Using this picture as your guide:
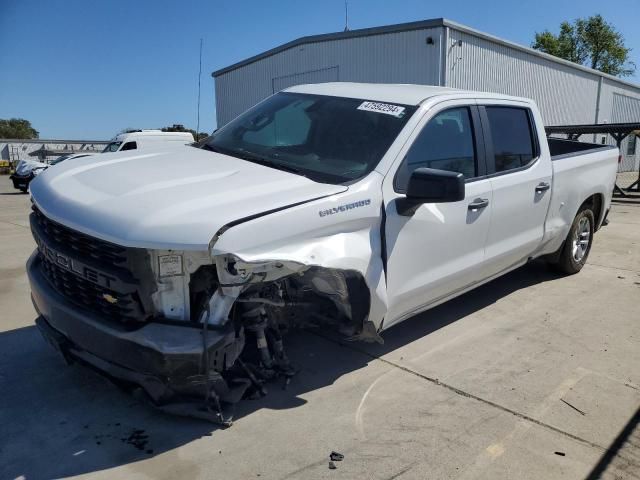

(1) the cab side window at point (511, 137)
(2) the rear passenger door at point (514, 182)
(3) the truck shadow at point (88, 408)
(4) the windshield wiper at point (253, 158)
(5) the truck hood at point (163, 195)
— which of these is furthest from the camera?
(1) the cab side window at point (511, 137)

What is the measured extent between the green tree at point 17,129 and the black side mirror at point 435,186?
271ft

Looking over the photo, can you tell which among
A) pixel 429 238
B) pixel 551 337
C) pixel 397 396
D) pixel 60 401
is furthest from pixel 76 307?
pixel 551 337

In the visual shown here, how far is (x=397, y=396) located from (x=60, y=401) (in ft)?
6.88

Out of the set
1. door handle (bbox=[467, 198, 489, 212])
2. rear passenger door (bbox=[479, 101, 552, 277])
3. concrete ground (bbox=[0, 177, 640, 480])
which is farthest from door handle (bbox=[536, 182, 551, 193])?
concrete ground (bbox=[0, 177, 640, 480])

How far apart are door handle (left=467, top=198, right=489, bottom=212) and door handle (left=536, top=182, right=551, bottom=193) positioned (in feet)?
3.24

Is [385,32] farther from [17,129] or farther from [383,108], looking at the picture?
[17,129]

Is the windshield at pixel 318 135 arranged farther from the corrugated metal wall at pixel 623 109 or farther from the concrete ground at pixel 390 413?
the corrugated metal wall at pixel 623 109

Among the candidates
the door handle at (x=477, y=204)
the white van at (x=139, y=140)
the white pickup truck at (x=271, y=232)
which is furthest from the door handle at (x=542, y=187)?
the white van at (x=139, y=140)

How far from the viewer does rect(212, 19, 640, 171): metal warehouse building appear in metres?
17.1

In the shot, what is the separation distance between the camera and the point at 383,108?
3857mm

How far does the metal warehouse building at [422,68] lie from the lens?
17.1 m

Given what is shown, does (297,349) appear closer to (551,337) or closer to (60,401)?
(60,401)

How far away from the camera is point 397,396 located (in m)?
3.40

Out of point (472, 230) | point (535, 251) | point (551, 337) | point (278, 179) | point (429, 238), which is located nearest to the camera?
point (278, 179)
